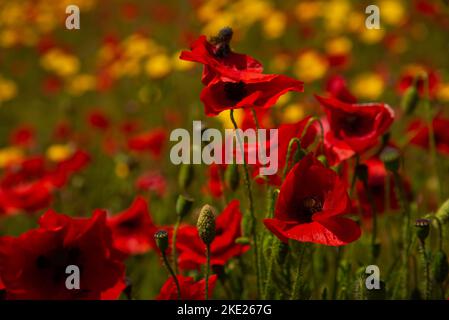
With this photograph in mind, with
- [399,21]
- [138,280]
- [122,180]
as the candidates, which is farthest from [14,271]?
[399,21]

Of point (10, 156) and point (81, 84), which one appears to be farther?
point (81, 84)

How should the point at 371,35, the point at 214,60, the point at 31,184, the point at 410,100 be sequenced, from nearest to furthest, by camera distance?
the point at 214,60
the point at 410,100
the point at 31,184
the point at 371,35

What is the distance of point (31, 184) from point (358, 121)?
108cm

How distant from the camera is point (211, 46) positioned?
103 centimetres

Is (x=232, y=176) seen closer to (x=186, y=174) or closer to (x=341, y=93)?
(x=186, y=174)

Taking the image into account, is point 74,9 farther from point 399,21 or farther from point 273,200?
point 399,21

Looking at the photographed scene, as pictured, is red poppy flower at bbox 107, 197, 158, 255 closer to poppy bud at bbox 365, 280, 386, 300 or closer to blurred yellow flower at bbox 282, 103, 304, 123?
poppy bud at bbox 365, 280, 386, 300

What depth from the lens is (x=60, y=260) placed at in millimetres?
1146

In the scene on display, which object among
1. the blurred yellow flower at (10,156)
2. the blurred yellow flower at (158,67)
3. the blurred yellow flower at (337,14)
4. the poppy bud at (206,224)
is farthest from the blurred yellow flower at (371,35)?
the poppy bud at (206,224)

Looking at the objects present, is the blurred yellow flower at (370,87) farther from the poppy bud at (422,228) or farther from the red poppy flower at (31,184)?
the poppy bud at (422,228)

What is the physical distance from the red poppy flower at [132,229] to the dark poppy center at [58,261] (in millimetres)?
263

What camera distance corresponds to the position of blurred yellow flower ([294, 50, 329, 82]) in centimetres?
327

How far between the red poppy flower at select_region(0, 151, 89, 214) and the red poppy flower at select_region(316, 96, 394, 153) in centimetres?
91

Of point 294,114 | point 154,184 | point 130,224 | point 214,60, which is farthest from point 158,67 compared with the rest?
point 214,60
